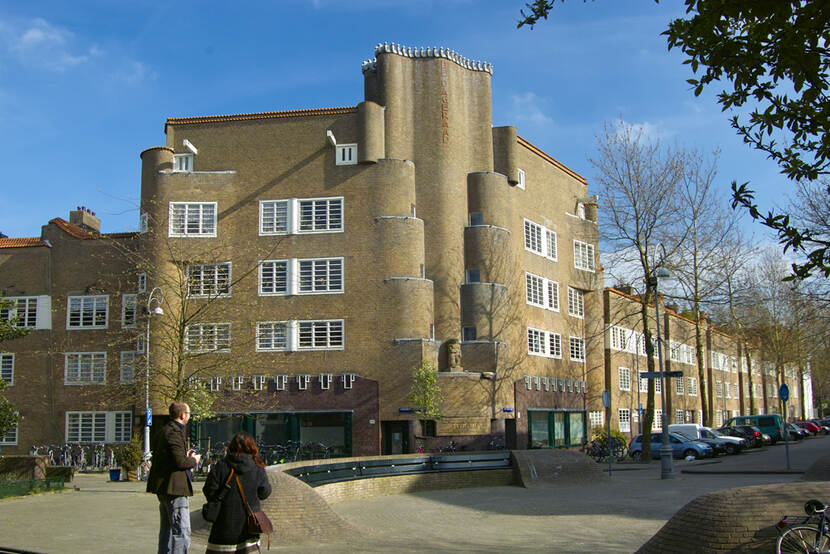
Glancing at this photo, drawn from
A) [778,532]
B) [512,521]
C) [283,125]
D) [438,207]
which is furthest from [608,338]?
[778,532]

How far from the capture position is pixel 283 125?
40969 millimetres

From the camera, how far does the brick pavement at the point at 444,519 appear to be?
42.0 ft

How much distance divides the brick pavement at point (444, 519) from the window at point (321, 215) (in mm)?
18187

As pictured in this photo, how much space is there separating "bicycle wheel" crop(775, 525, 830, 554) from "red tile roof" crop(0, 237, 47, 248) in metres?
40.3

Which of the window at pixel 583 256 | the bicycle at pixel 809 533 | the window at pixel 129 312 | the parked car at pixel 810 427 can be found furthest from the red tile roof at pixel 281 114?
the parked car at pixel 810 427

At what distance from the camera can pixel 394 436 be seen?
38.8 meters

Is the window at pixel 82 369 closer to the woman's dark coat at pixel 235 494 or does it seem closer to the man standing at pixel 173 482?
the man standing at pixel 173 482

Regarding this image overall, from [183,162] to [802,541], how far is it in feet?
122

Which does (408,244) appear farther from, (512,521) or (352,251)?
(512,521)

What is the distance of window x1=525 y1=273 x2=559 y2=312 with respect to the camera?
4509 centimetres

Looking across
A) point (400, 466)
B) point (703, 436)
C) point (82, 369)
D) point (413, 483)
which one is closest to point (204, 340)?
point (400, 466)

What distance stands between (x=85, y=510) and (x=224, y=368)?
11.8 metres

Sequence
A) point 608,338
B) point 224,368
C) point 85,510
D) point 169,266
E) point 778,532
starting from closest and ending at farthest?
point 778,532, point 85,510, point 224,368, point 169,266, point 608,338

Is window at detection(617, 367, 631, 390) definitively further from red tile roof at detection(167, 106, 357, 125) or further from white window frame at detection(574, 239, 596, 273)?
red tile roof at detection(167, 106, 357, 125)
